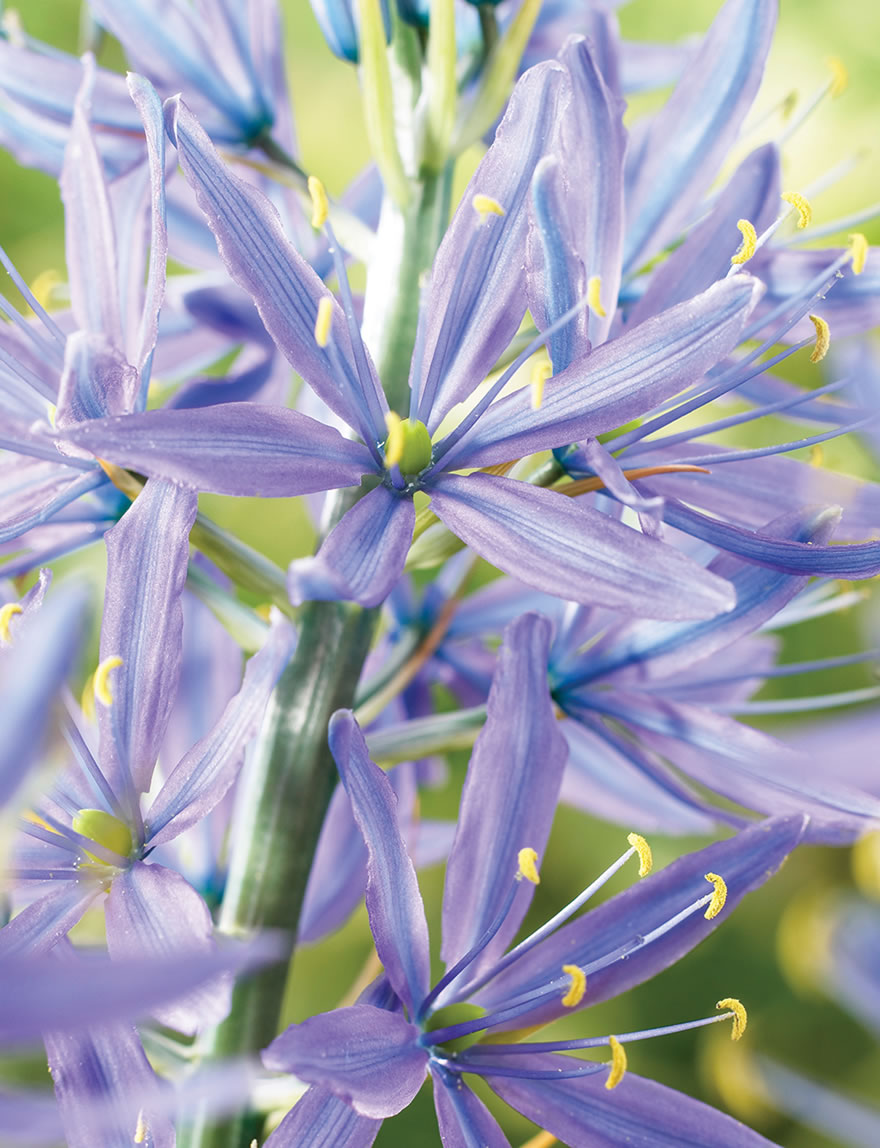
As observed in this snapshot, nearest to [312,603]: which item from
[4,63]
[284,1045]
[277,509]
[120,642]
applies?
[120,642]

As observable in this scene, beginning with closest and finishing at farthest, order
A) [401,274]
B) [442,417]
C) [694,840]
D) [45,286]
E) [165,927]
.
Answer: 1. [165,927]
2. [442,417]
3. [401,274]
4. [45,286]
5. [694,840]

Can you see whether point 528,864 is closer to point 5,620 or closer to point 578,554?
point 578,554


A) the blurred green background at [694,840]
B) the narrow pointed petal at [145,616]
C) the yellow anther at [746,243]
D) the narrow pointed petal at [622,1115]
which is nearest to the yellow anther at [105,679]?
the narrow pointed petal at [145,616]

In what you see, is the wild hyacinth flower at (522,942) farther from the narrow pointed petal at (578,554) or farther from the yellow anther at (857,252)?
the yellow anther at (857,252)

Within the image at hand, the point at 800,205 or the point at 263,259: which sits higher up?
the point at 800,205

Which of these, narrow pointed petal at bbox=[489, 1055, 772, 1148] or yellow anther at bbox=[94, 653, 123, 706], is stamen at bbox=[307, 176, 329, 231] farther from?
narrow pointed petal at bbox=[489, 1055, 772, 1148]

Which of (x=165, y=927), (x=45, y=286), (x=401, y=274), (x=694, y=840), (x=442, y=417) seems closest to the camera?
(x=165, y=927)

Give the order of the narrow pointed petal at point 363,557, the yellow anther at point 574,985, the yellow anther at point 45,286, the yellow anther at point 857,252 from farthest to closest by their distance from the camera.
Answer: the yellow anther at point 45,286
the yellow anther at point 857,252
the yellow anther at point 574,985
the narrow pointed petal at point 363,557

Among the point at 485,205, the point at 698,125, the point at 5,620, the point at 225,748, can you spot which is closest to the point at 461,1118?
the point at 225,748
